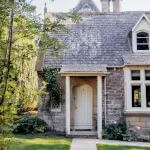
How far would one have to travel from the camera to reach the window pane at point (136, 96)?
15320 millimetres

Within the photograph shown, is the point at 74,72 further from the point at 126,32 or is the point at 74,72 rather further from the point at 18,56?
the point at 18,56

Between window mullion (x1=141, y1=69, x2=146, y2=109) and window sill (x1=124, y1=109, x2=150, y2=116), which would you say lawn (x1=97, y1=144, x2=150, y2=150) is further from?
window mullion (x1=141, y1=69, x2=146, y2=109)

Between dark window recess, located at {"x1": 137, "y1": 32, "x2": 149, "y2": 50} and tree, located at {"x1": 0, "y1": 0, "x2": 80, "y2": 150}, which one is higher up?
dark window recess, located at {"x1": 137, "y1": 32, "x2": 149, "y2": 50}

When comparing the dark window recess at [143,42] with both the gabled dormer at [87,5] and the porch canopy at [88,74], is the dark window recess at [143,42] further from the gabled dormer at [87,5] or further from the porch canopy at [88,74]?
the gabled dormer at [87,5]

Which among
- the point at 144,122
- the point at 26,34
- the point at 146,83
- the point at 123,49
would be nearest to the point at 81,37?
the point at 123,49

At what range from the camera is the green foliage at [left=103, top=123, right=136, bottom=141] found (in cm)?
1436

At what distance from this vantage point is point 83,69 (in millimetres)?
15453

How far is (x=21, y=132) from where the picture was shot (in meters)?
15.1

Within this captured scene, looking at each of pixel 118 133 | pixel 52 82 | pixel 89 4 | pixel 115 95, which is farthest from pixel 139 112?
pixel 89 4

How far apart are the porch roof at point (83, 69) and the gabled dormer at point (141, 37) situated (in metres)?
2.35

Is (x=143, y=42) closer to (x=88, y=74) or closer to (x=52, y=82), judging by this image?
(x=88, y=74)

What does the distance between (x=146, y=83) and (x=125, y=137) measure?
292 centimetres

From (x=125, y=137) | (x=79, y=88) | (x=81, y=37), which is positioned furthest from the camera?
(x=81, y=37)

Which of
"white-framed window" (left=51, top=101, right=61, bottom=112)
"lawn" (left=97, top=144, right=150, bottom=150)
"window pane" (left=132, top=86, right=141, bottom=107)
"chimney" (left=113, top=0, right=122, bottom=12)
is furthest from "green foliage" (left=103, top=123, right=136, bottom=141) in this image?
"chimney" (left=113, top=0, right=122, bottom=12)
